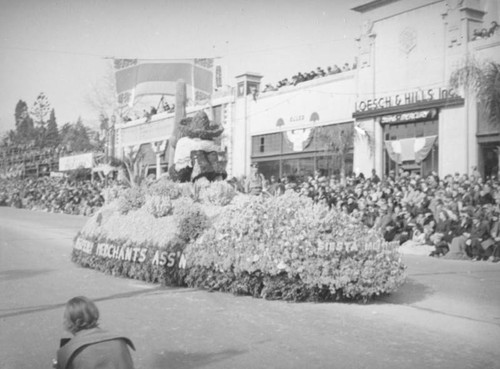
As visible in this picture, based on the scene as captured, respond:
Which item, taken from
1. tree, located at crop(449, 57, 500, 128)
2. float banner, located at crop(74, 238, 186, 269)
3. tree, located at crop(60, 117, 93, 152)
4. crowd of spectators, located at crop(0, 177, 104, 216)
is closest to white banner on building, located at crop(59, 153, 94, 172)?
crowd of spectators, located at crop(0, 177, 104, 216)

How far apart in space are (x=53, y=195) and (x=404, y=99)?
24.9 meters

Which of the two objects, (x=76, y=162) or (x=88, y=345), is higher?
(x=76, y=162)

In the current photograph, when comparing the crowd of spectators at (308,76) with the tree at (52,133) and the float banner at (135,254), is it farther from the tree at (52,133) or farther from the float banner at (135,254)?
the tree at (52,133)

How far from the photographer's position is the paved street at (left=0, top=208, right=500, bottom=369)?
5.31 m

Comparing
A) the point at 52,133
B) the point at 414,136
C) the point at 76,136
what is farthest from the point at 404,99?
the point at 76,136

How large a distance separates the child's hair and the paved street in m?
1.88

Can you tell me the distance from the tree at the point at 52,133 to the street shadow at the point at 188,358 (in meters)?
46.7

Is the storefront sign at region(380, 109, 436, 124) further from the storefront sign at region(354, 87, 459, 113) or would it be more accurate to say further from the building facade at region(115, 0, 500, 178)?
the storefront sign at region(354, 87, 459, 113)

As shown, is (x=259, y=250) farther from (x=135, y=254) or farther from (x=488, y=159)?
(x=488, y=159)

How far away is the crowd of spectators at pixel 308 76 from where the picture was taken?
26.6 metres

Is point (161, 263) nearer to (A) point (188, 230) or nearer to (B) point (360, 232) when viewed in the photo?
→ (A) point (188, 230)

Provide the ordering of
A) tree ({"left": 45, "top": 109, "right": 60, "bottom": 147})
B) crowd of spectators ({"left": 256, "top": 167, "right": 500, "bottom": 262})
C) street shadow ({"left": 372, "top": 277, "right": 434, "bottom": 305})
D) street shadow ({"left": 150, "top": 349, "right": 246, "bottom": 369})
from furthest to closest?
tree ({"left": 45, "top": 109, "right": 60, "bottom": 147}) < crowd of spectators ({"left": 256, "top": 167, "right": 500, "bottom": 262}) < street shadow ({"left": 372, "top": 277, "right": 434, "bottom": 305}) < street shadow ({"left": 150, "top": 349, "right": 246, "bottom": 369})

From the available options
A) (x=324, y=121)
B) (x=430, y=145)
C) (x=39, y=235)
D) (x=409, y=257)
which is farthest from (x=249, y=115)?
(x=409, y=257)

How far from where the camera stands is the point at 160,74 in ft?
87.4
